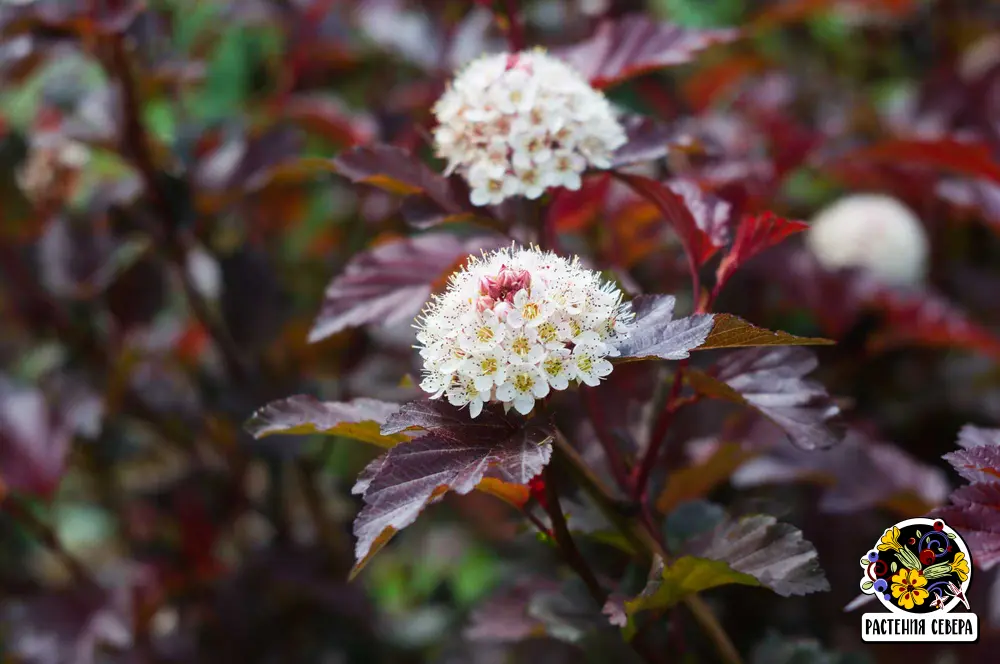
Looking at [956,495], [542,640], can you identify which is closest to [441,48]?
[542,640]

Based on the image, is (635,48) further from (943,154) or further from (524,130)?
(943,154)

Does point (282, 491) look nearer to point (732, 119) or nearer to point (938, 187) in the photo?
point (732, 119)

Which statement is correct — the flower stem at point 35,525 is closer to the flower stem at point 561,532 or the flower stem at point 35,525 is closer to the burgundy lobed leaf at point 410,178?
the burgundy lobed leaf at point 410,178

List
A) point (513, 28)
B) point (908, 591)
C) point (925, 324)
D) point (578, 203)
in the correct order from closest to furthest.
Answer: point (908, 591) < point (513, 28) < point (578, 203) < point (925, 324)

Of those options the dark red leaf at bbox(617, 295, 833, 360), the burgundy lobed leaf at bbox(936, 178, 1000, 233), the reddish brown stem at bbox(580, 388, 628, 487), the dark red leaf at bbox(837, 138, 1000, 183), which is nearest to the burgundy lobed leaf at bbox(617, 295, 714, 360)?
the dark red leaf at bbox(617, 295, 833, 360)

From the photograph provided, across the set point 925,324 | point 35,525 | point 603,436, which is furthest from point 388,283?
point 925,324

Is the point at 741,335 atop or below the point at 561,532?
atop

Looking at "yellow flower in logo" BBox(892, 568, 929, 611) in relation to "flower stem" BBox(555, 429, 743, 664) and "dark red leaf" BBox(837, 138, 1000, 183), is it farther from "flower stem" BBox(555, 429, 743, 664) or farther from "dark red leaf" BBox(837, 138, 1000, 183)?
"dark red leaf" BBox(837, 138, 1000, 183)
